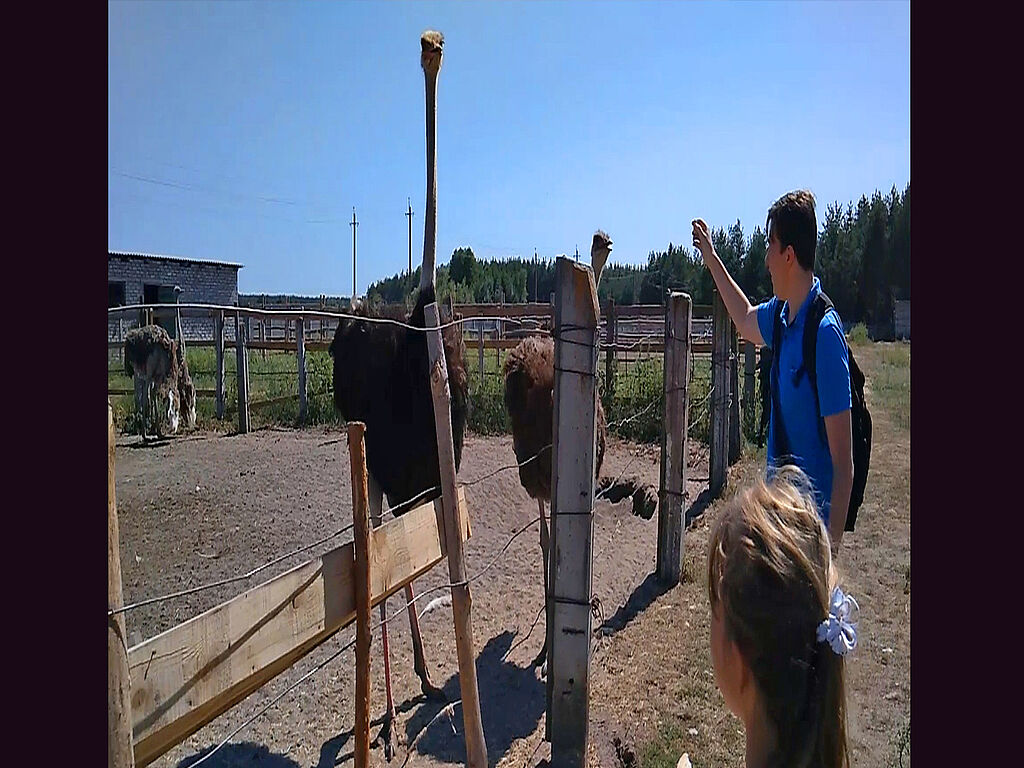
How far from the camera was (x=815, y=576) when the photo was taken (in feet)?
4.35

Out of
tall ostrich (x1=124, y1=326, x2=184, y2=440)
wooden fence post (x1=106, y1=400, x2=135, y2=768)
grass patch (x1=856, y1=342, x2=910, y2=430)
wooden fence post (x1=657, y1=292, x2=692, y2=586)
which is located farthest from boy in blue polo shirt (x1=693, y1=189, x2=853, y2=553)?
grass patch (x1=856, y1=342, x2=910, y2=430)

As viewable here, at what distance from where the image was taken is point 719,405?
7199mm

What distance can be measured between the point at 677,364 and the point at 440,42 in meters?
2.45

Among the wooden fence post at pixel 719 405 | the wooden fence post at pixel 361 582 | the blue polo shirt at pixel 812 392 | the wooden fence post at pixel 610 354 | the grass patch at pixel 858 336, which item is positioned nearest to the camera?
the wooden fence post at pixel 361 582

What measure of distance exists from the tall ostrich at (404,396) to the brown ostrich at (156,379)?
5134mm

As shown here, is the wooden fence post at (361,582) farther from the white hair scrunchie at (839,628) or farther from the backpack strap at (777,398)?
the backpack strap at (777,398)

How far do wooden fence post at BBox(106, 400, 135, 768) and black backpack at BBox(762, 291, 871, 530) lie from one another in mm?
1745

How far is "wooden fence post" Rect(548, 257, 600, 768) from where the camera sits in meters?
2.79

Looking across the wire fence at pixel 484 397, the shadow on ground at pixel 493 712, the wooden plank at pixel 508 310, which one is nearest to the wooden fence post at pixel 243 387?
the wire fence at pixel 484 397

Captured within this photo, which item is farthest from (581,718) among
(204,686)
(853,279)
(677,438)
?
(853,279)

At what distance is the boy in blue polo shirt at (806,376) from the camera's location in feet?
7.59

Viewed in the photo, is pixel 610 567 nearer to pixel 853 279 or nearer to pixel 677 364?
pixel 677 364

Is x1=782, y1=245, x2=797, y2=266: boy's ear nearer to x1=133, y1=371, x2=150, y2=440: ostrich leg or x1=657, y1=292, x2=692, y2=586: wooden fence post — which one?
x1=657, y1=292, x2=692, y2=586: wooden fence post

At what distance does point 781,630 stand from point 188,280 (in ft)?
81.0
